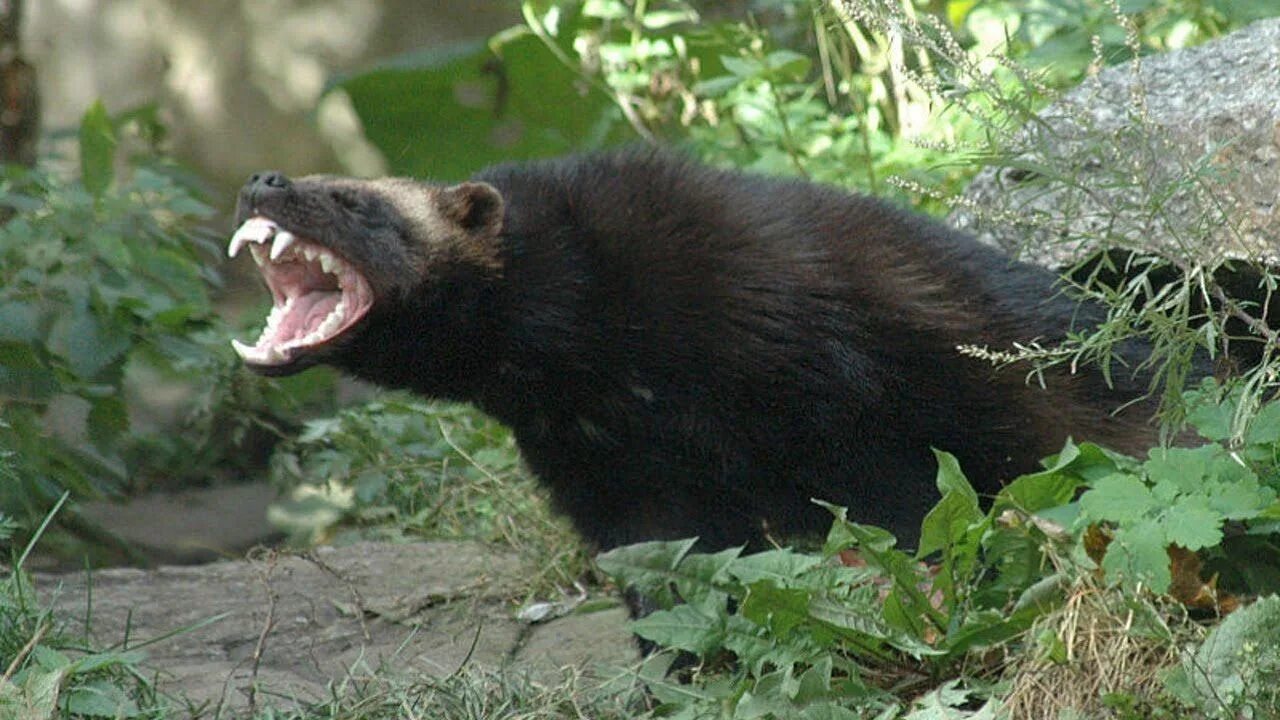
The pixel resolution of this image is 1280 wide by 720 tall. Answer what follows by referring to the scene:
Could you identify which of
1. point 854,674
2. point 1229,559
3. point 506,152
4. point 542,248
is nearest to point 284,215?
point 542,248

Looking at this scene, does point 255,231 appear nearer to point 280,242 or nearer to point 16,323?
point 280,242

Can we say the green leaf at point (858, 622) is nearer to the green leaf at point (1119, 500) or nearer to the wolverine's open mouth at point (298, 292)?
the green leaf at point (1119, 500)

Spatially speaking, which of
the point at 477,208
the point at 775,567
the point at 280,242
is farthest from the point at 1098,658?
the point at 280,242

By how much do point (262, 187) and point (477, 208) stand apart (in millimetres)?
506

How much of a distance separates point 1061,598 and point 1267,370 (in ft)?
1.76

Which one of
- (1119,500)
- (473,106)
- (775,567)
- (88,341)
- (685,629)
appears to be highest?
(1119,500)

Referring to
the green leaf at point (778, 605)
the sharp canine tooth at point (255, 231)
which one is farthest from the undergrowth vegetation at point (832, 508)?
the sharp canine tooth at point (255, 231)

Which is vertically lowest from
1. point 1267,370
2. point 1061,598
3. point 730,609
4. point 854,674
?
point 730,609

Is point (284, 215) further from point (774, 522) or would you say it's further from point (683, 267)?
point (774, 522)

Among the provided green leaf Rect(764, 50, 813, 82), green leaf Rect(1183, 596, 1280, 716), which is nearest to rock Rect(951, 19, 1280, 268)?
green leaf Rect(1183, 596, 1280, 716)

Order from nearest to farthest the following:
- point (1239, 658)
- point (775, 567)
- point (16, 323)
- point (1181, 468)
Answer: point (1239, 658), point (1181, 468), point (775, 567), point (16, 323)

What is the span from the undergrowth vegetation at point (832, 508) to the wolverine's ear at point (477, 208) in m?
0.90

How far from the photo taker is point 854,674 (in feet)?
9.78

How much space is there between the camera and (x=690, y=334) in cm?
375
